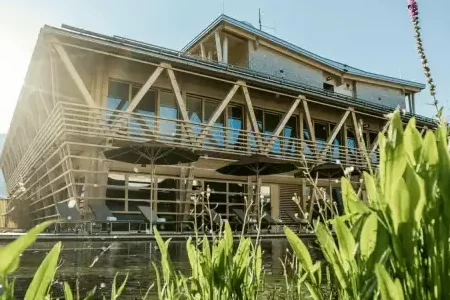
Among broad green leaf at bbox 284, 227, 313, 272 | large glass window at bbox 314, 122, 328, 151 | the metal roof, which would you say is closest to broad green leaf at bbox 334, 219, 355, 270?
broad green leaf at bbox 284, 227, 313, 272

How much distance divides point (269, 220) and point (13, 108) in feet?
42.3

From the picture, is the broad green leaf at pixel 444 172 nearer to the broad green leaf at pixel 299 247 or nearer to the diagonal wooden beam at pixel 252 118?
the broad green leaf at pixel 299 247

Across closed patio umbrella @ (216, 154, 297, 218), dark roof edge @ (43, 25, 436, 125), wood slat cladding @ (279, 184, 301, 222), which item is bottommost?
wood slat cladding @ (279, 184, 301, 222)

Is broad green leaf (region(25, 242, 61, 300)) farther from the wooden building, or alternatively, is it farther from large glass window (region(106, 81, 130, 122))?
large glass window (region(106, 81, 130, 122))

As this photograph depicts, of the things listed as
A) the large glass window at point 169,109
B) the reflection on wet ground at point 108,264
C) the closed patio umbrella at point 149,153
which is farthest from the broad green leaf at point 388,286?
the large glass window at point 169,109

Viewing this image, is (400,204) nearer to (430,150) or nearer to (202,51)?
(430,150)

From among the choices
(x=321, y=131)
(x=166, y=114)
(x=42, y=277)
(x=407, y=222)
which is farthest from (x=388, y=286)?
(x=321, y=131)

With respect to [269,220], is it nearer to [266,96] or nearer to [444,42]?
[266,96]

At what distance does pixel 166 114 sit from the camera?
14883 mm

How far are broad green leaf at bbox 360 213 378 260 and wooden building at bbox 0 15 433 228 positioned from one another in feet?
32.3

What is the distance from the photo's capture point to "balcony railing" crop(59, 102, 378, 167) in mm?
11620

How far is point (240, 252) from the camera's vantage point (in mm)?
1339

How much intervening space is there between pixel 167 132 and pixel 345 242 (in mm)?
13532

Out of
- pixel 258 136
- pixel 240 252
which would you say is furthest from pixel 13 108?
pixel 240 252
